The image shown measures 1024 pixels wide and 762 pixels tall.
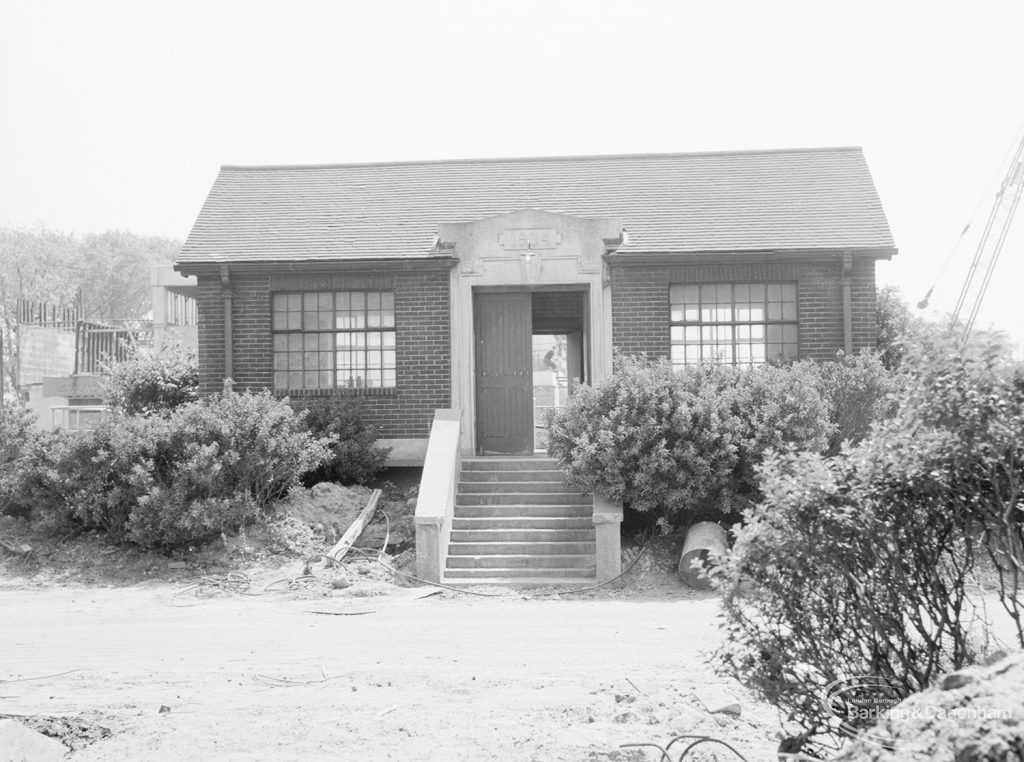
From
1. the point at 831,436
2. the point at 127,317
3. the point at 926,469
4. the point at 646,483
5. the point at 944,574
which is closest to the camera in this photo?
the point at 926,469

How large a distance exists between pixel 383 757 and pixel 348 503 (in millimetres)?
9527

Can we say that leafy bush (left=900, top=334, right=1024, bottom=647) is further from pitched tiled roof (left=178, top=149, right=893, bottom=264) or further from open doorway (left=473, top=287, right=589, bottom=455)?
open doorway (left=473, top=287, right=589, bottom=455)

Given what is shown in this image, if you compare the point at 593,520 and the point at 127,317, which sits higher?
the point at 127,317

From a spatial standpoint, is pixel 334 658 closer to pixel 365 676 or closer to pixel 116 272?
pixel 365 676

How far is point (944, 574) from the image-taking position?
512cm

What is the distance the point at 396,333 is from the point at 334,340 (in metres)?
1.07

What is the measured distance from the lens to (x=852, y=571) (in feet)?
15.8

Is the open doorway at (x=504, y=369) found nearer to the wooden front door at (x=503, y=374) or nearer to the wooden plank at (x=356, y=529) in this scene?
the wooden front door at (x=503, y=374)

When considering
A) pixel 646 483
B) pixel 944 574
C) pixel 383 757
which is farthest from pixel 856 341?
pixel 383 757

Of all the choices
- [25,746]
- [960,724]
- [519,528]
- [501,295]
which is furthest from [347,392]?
[960,724]

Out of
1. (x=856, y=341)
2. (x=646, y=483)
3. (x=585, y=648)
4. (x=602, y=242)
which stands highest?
(x=602, y=242)

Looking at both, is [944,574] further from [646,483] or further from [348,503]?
[348,503]

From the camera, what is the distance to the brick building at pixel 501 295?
16.2 metres

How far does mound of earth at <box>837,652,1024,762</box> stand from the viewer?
127 inches
